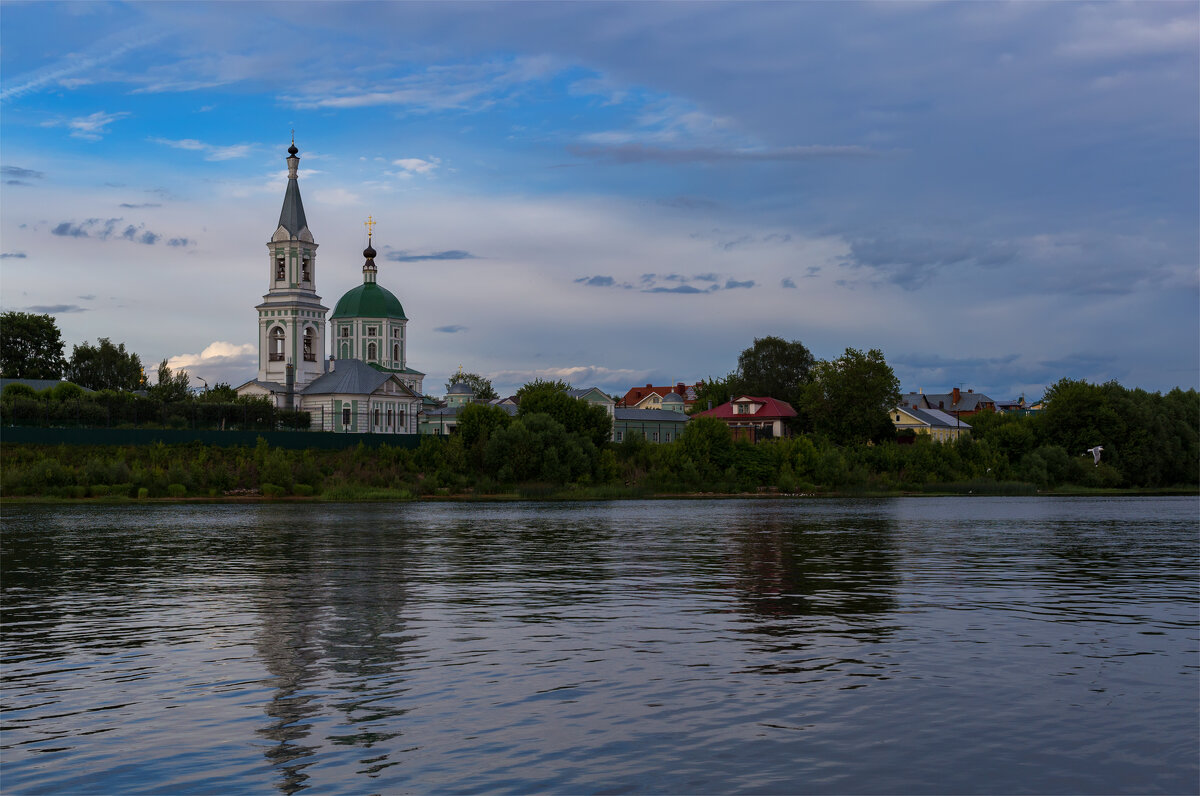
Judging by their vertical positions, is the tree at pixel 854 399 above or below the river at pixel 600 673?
above

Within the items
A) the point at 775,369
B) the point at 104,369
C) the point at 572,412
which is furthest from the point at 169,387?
the point at 775,369

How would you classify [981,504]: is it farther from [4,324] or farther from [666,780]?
[4,324]

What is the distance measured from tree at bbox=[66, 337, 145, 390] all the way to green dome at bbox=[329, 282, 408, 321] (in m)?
34.0

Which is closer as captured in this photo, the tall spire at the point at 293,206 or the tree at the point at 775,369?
the tall spire at the point at 293,206

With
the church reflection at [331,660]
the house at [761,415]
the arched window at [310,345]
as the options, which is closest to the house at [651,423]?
the house at [761,415]

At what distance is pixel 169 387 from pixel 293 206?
31.5m

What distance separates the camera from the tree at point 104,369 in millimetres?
144500

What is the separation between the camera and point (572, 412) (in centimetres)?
10894

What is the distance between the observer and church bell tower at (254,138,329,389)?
14612 centimetres

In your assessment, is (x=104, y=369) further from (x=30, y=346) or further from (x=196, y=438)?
(x=196, y=438)

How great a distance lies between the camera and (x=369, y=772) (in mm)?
12742

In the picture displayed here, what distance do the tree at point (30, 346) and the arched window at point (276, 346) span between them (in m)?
Result: 27.4

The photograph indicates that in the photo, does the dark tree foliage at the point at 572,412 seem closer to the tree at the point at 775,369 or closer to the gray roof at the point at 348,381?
the gray roof at the point at 348,381

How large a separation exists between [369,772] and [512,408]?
170 m
